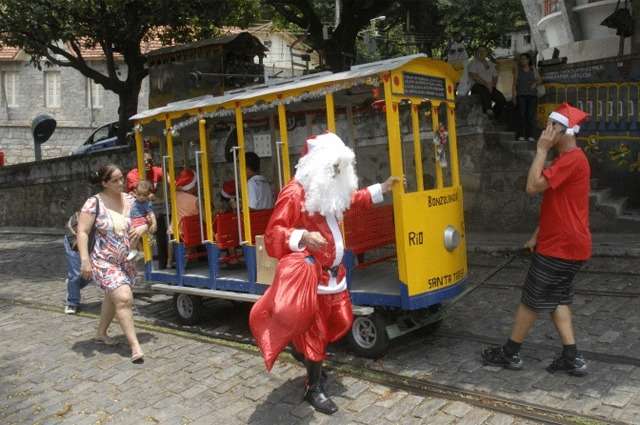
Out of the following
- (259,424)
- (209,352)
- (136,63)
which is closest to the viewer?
(259,424)

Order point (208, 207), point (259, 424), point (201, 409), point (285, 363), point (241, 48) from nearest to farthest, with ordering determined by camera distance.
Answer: point (259, 424), point (201, 409), point (285, 363), point (208, 207), point (241, 48)

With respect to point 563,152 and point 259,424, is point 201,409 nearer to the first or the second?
point 259,424

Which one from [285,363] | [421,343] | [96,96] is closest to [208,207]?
[285,363]

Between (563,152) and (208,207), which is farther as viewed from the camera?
(208,207)

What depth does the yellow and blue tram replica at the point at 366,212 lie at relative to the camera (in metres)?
5.64

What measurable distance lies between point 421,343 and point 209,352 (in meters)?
1.99

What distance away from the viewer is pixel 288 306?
4.54 meters

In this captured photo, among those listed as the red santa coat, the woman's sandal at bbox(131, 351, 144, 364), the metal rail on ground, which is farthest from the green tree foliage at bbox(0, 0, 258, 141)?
the red santa coat

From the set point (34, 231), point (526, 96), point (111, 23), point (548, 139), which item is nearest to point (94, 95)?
point (34, 231)

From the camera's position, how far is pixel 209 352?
6418 mm

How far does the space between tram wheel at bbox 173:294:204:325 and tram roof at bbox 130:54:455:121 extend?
2029 mm

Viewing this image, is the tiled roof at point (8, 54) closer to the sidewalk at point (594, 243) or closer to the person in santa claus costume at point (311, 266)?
the sidewalk at point (594, 243)

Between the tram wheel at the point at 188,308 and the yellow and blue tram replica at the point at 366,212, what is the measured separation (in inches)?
0.6

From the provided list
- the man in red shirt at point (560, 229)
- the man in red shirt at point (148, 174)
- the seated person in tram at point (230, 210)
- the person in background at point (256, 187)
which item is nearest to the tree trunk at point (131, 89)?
the man in red shirt at point (148, 174)
